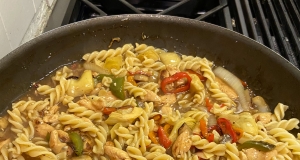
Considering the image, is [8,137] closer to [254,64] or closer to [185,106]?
[185,106]

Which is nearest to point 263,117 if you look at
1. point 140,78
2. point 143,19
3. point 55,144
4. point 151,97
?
point 151,97

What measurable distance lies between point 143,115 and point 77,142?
1.56 ft

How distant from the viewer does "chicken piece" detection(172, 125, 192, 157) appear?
2.15m

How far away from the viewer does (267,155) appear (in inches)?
85.1

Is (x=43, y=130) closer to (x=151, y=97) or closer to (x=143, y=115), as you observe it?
(x=143, y=115)

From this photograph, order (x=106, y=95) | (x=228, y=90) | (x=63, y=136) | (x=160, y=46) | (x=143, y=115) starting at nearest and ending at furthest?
(x=63, y=136), (x=143, y=115), (x=106, y=95), (x=228, y=90), (x=160, y=46)

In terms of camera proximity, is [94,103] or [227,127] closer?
[227,127]

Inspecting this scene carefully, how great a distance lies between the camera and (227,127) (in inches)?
89.9

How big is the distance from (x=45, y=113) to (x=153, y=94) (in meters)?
0.78

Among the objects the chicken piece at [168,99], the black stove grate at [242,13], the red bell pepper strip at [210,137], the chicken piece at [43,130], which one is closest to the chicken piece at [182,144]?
the red bell pepper strip at [210,137]

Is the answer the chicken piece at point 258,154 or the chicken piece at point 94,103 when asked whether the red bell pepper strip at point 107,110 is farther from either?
the chicken piece at point 258,154

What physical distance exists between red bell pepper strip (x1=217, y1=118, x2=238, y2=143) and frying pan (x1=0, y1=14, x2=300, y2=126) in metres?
0.45

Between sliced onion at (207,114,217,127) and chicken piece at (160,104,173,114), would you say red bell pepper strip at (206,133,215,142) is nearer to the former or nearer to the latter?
sliced onion at (207,114,217,127)

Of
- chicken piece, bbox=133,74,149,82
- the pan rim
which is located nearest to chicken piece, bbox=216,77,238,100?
the pan rim
